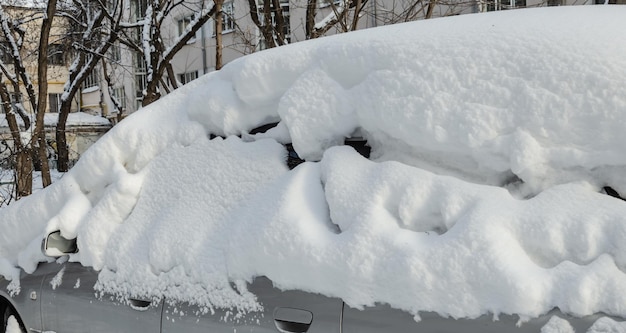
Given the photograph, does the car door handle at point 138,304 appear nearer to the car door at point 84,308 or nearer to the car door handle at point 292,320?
the car door at point 84,308

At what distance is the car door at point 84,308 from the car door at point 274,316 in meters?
0.22

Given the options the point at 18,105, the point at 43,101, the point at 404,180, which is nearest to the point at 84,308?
the point at 404,180

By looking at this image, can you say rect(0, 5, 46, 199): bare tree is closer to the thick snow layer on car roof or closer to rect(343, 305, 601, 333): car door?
the thick snow layer on car roof

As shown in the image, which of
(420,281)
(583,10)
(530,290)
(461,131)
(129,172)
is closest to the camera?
(530,290)

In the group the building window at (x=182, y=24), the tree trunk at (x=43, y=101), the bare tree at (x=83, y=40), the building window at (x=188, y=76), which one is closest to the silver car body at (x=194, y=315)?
the tree trunk at (x=43, y=101)

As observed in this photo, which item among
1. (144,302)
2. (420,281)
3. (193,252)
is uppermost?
(420,281)

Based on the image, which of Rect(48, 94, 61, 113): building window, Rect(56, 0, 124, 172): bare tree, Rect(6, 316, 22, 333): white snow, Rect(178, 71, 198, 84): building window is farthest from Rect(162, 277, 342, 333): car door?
Rect(48, 94, 61, 113): building window

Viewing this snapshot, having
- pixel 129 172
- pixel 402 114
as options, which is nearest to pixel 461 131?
pixel 402 114

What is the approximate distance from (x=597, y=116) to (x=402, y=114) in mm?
657

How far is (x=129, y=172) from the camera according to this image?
3.10 meters

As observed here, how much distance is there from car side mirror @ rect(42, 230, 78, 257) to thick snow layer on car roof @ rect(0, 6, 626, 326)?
5cm

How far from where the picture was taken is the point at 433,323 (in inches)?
73.6

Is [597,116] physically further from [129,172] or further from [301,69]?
[129,172]

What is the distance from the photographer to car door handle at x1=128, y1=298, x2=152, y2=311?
2.64m
